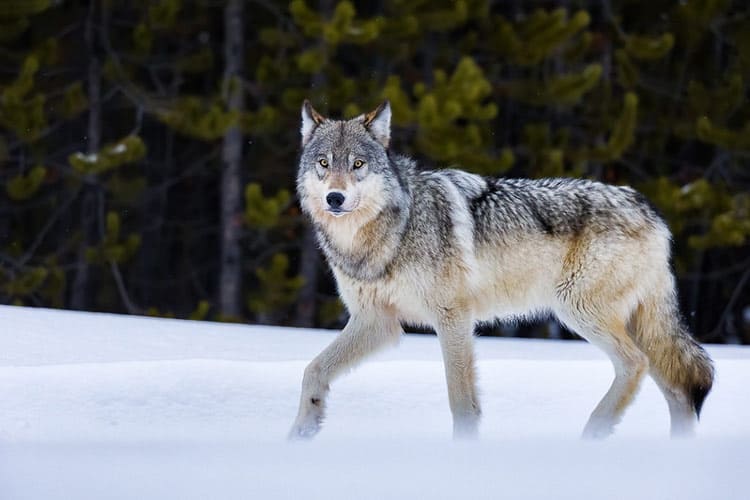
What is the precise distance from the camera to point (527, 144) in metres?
14.6

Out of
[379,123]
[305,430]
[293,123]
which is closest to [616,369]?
[305,430]

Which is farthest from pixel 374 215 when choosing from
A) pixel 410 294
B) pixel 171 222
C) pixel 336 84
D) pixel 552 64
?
pixel 171 222

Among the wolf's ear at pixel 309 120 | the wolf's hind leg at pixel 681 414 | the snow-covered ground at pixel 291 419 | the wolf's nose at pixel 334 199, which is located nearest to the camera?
the snow-covered ground at pixel 291 419

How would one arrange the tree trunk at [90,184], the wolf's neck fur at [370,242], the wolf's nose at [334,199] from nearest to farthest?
the wolf's nose at [334,199] → the wolf's neck fur at [370,242] → the tree trunk at [90,184]

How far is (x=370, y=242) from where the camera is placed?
228 inches

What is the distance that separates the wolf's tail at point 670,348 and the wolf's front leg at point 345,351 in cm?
138

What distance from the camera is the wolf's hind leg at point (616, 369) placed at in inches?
230

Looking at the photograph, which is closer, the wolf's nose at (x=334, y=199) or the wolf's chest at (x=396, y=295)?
the wolf's nose at (x=334, y=199)

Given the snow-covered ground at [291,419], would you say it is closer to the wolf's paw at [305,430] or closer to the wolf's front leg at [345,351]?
the wolf's paw at [305,430]

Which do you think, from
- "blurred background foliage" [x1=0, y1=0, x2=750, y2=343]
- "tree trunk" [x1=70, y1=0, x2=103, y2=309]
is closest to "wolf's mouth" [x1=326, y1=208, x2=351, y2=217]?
"blurred background foliage" [x1=0, y1=0, x2=750, y2=343]

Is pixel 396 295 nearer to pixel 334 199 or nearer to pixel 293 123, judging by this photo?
pixel 334 199

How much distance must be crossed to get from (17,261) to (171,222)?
2.55 metres

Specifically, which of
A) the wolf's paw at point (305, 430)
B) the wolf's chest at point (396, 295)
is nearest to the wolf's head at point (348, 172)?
the wolf's chest at point (396, 295)

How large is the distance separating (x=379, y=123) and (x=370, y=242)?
0.65 metres
